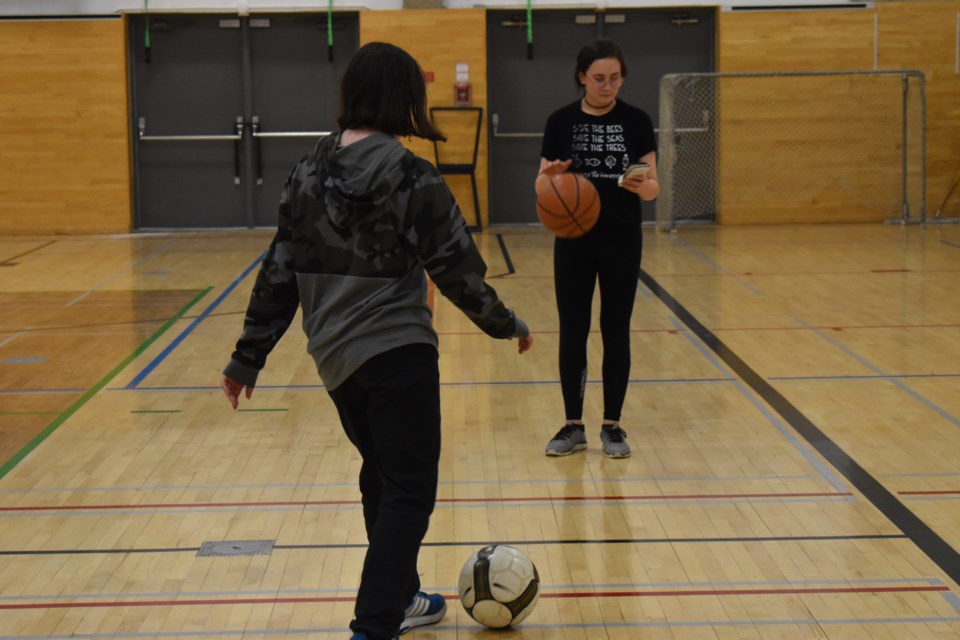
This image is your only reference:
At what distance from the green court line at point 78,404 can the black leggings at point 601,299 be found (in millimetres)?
2312

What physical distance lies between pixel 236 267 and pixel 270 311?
8.66 meters

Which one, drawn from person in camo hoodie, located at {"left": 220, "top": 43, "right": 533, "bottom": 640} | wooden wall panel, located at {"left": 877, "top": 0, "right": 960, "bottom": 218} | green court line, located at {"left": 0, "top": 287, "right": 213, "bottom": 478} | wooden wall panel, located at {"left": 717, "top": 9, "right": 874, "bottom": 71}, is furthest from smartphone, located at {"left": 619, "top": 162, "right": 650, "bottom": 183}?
wooden wall panel, located at {"left": 877, "top": 0, "right": 960, "bottom": 218}

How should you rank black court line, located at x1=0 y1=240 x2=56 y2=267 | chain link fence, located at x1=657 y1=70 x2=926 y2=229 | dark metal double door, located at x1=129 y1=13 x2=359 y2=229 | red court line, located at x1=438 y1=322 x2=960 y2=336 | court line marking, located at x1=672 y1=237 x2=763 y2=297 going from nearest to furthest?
red court line, located at x1=438 y1=322 x2=960 y2=336, court line marking, located at x1=672 y1=237 x2=763 y2=297, black court line, located at x1=0 y1=240 x2=56 y2=267, chain link fence, located at x1=657 y1=70 x2=926 y2=229, dark metal double door, located at x1=129 y1=13 x2=359 y2=229

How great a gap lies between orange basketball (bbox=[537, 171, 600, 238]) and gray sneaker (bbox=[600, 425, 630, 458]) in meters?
0.92

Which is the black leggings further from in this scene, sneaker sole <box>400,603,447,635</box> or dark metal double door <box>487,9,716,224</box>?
dark metal double door <box>487,9,716,224</box>

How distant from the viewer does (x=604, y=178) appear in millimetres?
4820

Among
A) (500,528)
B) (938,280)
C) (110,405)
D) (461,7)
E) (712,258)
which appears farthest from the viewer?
(461,7)

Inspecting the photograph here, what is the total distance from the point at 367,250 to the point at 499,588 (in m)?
1.09

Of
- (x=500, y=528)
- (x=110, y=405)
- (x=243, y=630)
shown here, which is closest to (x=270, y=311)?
(x=243, y=630)

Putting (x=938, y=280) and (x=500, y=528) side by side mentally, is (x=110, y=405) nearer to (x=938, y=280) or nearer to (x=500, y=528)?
(x=500, y=528)

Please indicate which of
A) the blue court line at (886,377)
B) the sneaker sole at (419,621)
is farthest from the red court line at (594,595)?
the blue court line at (886,377)

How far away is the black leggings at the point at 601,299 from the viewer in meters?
4.83

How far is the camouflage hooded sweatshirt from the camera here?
9.39ft

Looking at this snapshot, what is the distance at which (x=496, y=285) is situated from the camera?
10.1 metres
